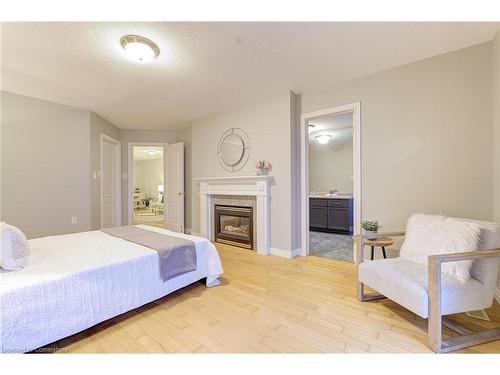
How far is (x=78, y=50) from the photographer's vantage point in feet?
7.40

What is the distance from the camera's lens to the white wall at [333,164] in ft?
18.0

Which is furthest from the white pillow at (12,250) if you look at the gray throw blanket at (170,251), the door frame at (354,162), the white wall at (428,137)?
the white wall at (428,137)

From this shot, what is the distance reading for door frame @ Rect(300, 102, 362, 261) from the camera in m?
3.01

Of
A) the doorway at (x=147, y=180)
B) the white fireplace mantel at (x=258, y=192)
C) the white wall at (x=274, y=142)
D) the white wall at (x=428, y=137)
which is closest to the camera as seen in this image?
the white wall at (x=428, y=137)

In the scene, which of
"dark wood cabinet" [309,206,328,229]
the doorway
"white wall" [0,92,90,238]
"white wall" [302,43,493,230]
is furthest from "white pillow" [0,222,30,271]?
the doorway

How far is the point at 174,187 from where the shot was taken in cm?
538

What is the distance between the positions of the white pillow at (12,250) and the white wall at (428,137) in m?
3.38

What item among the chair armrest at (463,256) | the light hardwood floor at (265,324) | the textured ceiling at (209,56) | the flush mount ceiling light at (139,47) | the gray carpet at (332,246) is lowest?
the light hardwood floor at (265,324)

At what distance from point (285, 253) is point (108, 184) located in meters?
4.06

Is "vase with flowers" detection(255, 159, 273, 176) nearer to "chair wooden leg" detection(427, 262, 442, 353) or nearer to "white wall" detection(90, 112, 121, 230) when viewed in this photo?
"chair wooden leg" detection(427, 262, 442, 353)

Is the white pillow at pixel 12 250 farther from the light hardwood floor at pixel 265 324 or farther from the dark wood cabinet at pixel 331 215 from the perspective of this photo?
the dark wood cabinet at pixel 331 215
